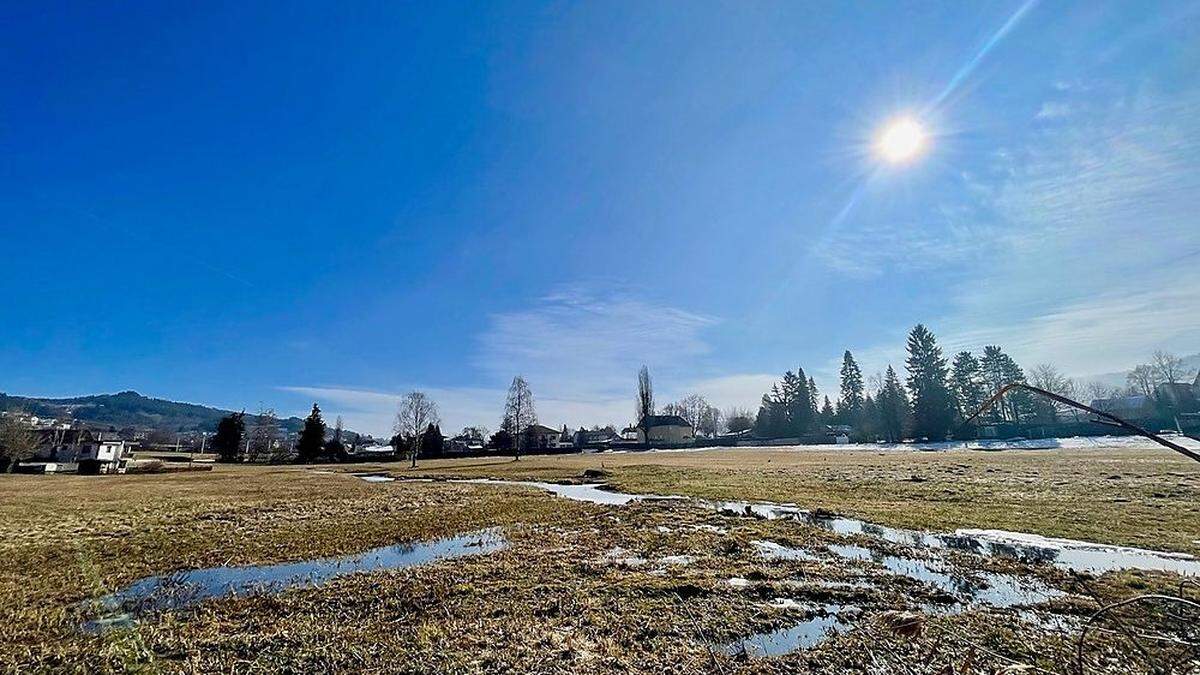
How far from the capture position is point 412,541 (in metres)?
15.3

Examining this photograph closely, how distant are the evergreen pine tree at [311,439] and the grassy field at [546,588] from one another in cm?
6462

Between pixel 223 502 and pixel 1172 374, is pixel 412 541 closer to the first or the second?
pixel 223 502

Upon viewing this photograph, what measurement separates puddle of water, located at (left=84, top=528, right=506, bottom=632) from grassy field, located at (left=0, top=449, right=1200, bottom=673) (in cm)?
49

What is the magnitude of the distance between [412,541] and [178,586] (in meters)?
5.62

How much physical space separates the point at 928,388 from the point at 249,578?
9032cm

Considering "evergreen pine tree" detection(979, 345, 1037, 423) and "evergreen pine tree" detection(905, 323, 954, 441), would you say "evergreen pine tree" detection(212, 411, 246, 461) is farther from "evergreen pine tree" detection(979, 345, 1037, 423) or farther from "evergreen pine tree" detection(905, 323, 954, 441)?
"evergreen pine tree" detection(979, 345, 1037, 423)

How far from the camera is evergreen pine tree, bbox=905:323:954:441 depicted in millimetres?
76812

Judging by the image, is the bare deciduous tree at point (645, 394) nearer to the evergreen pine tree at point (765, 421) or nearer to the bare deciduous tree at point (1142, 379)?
the evergreen pine tree at point (765, 421)

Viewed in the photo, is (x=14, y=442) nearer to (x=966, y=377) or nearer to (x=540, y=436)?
(x=540, y=436)

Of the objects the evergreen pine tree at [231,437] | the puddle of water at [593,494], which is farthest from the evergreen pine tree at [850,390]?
the evergreen pine tree at [231,437]

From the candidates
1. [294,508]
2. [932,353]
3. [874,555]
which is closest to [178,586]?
[294,508]

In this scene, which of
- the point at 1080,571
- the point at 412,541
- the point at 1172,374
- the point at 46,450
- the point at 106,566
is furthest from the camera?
the point at 1172,374

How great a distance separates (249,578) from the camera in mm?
11375

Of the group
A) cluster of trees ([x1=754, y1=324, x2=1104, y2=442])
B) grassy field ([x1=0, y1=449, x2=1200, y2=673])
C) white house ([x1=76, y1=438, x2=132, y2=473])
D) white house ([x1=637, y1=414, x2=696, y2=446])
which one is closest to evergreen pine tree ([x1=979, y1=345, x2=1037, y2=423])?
cluster of trees ([x1=754, y1=324, x2=1104, y2=442])
